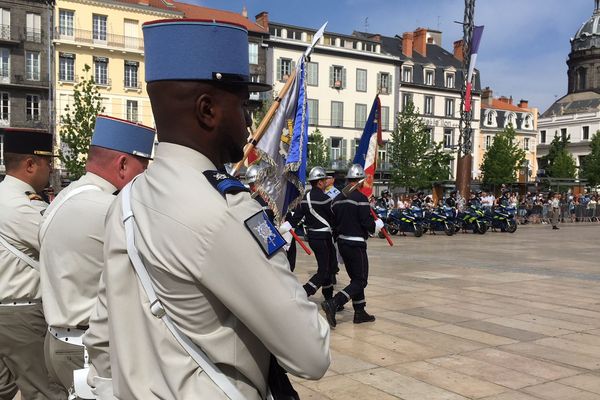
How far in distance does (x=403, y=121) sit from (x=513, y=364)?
131ft

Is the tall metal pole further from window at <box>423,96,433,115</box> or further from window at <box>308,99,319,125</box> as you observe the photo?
window at <box>423,96,433,115</box>

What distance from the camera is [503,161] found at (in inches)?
2179

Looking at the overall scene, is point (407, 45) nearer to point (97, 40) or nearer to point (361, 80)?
point (361, 80)

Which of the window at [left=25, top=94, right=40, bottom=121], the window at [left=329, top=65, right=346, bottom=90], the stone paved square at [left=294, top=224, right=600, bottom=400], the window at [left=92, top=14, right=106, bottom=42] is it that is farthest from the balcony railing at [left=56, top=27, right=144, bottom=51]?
the stone paved square at [left=294, top=224, right=600, bottom=400]

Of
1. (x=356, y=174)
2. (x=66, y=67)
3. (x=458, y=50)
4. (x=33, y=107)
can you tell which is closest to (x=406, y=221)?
(x=356, y=174)

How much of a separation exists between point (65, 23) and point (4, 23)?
152 inches

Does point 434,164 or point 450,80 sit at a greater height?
point 450,80

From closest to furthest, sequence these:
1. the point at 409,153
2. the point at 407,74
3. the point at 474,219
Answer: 1. the point at 474,219
2. the point at 409,153
3. the point at 407,74

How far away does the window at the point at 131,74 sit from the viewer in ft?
138

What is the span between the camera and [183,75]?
1589 mm

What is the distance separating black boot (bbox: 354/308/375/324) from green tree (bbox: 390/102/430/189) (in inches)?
1457

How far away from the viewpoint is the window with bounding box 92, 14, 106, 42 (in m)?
41.0

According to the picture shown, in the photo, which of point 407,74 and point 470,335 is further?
point 407,74

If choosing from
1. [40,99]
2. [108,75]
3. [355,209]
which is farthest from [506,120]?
[355,209]
